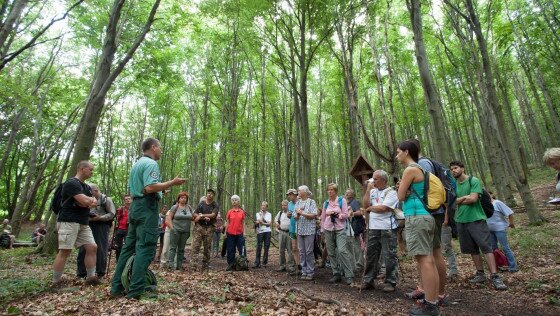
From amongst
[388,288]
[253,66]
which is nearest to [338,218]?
[388,288]

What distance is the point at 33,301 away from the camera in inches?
158

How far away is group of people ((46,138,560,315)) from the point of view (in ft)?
11.6

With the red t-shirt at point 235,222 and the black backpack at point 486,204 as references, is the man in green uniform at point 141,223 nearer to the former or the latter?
the red t-shirt at point 235,222

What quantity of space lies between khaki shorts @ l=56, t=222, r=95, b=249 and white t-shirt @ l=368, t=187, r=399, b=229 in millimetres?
4833

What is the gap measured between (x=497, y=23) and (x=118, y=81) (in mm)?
19389

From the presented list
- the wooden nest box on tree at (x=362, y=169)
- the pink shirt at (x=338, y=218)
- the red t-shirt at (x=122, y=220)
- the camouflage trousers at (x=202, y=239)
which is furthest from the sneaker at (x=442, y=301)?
the red t-shirt at (x=122, y=220)

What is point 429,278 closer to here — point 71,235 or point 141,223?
point 141,223

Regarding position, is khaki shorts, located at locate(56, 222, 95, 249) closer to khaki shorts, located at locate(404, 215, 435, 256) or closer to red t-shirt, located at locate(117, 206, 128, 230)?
red t-shirt, located at locate(117, 206, 128, 230)

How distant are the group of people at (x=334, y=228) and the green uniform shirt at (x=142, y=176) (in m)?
0.01

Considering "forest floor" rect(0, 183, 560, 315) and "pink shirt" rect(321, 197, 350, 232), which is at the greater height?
"pink shirt" rect(321, 197, 350, 232)

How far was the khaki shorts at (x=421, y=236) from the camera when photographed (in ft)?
11.1

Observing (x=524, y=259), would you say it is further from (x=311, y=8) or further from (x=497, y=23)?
(x=497, y=23)

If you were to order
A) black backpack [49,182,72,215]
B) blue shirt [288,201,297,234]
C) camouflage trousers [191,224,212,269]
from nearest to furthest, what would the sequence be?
black backpack [49,182,72,215]
camouflage trousers [191,224,212,269]
blue shirt [288,201,297,234]

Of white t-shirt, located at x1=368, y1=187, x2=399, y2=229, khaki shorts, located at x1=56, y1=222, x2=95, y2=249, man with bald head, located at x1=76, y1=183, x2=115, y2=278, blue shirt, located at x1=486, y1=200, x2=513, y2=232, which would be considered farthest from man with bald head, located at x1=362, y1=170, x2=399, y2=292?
man with bald head, located at x1=76, y1=183, x2=115, y2=278
